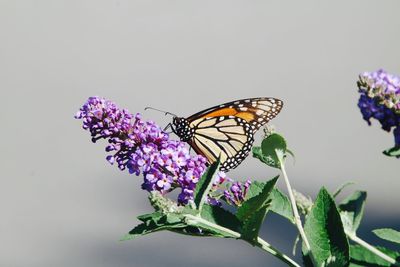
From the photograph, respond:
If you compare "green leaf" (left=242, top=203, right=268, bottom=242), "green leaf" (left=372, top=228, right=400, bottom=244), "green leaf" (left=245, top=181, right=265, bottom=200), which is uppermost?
"green leaf" (left=245, top=181, right=265, bottom=200)

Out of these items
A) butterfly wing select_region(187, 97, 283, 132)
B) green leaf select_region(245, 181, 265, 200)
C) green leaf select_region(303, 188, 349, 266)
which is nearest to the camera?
green leaf select_region(303, 188, 349, 266)

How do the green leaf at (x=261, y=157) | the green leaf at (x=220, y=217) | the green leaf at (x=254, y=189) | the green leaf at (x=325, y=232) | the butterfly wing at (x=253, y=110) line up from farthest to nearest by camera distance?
the butterfly wing at (x=253, y=110), the green leaf at (x=261, y=157), the green leaf at (x=254, y=189), the green leaf at (x=220, y=217), the green leaf at (x=325, y=232)

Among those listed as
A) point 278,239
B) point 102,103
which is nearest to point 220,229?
point 102,103

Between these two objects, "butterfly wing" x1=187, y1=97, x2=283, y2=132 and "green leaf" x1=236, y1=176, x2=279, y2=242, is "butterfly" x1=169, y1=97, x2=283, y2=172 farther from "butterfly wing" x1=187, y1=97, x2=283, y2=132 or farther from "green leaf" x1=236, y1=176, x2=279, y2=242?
"green leaf" x1=236, y1=176, x2=279, y2=242

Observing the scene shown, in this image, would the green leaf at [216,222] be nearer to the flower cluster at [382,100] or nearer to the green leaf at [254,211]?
the green leaf at [254,211]

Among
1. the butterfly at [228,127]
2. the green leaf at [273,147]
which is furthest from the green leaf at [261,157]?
the butterfly at [228,127]

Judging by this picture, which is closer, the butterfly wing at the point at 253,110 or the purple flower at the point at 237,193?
the purple flower at the point at 237,193

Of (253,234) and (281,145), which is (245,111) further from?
(253,234)

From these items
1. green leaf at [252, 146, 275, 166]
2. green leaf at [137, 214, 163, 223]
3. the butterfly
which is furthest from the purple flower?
the butterfly
